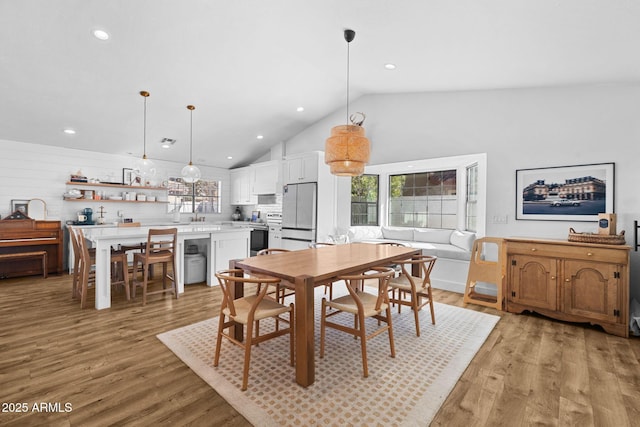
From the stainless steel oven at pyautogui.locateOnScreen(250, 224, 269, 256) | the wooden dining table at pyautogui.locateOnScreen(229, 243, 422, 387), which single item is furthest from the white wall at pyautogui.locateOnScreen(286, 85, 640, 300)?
the stainless steel oven at pyautogui.locateOnScreen(250, 224, 269, 256)

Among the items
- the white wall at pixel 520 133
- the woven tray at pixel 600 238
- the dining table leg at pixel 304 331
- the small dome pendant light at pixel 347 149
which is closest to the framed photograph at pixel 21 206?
the small dome pendant light at pixel 347 149

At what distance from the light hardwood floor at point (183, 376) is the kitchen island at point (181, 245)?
1.31ft

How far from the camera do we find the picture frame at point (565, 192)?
3.53m

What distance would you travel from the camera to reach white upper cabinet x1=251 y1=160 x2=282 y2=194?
688 centimetres

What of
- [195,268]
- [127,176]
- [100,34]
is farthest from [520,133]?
[127,176]

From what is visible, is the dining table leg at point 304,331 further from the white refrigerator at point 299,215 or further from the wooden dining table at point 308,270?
the white refrigerator at point 299,215

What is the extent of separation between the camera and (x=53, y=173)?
5.61m

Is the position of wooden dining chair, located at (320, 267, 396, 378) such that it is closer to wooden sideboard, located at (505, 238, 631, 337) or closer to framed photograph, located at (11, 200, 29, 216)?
wooden sideboard, located at (505, 238, 631, 337)

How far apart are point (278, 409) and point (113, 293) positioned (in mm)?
3532

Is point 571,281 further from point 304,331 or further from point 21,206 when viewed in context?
point 21,206

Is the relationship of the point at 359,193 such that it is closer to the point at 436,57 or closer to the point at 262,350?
the point at 436,57

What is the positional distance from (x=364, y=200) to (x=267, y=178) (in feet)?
7.82

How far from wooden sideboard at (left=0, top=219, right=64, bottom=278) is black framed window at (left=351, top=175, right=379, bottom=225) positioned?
535 cm

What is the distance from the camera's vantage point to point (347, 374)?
223 centimetres
